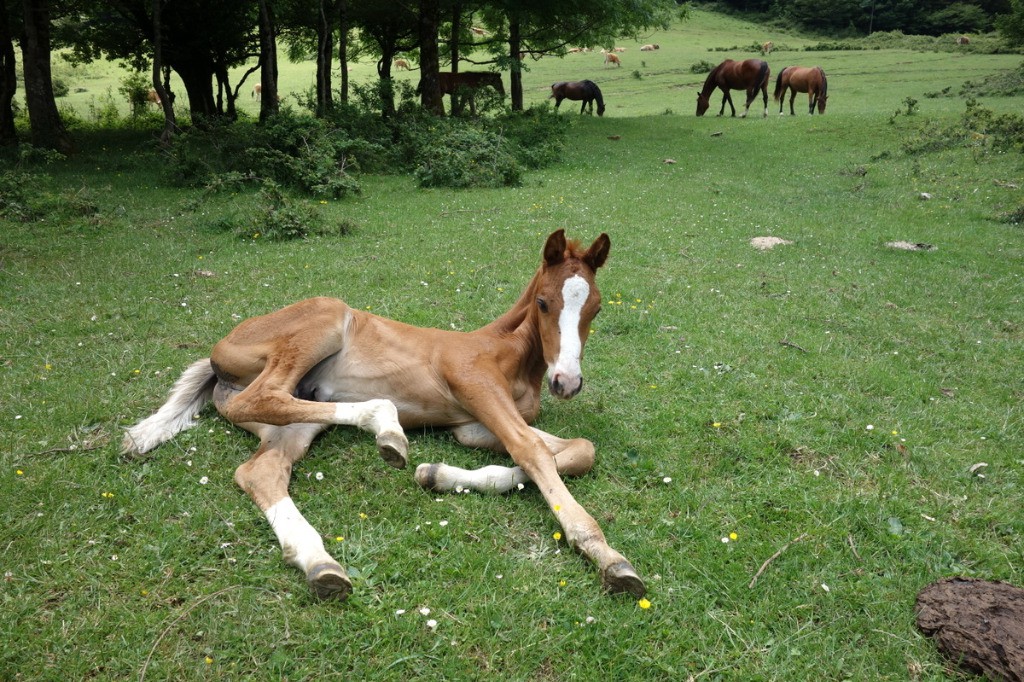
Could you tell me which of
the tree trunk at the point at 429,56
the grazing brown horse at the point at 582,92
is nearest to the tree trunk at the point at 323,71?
the tree trunk at the point at 429,56

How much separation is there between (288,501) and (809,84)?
1244 inches

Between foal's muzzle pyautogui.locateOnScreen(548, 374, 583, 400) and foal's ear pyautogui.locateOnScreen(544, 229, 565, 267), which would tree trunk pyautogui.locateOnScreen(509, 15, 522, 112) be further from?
foal's muzzle pyautogui.locateOnScreen(548, 374, 583, 400)

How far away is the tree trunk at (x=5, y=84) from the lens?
1862cm

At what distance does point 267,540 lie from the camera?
3855 millimetres

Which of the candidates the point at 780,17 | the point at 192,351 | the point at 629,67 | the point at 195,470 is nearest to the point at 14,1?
the point at 192,351

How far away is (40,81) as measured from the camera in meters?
16.8

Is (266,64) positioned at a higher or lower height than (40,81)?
higher

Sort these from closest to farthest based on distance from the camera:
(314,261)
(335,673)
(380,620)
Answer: (335,673) → (380,620) → (314,261)

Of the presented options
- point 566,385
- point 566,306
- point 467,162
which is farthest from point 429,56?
point 566,385

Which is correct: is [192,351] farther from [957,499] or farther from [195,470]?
[957,499]

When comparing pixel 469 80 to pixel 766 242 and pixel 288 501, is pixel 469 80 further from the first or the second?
pixel 288 501

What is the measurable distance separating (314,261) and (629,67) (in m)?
42.6

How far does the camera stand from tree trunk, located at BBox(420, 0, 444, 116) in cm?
2081

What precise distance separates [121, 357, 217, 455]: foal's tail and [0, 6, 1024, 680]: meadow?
0.12 meters
